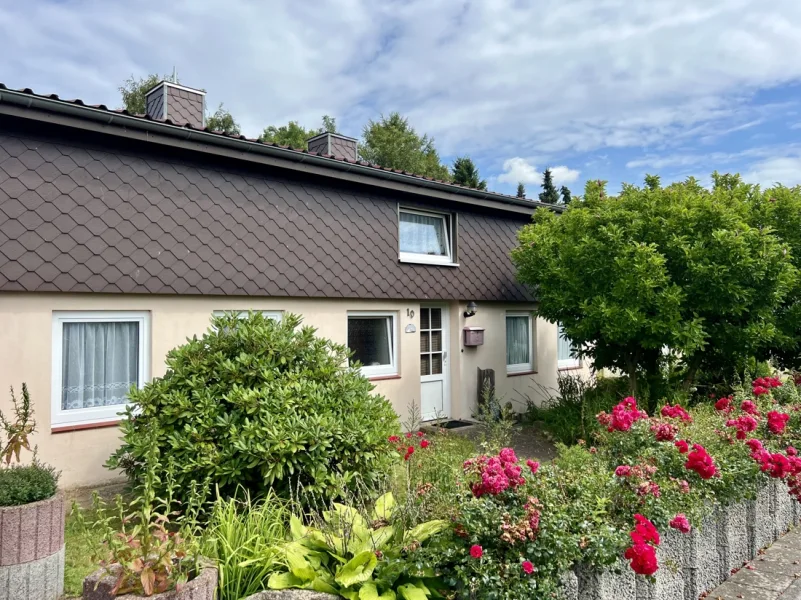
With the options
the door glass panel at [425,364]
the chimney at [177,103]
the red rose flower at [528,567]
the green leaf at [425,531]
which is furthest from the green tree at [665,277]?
the chimney at [177,103]

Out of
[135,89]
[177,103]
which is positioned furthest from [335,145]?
[135,89]

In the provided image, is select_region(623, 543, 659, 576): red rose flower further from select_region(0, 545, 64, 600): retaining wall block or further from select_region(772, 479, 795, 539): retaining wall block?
select_region(0, 545, 64, 600): retaining wall block

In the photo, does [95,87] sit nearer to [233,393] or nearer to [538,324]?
[538,324]

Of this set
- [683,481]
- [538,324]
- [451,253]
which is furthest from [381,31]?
[683,481]

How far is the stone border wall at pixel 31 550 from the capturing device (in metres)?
3.31

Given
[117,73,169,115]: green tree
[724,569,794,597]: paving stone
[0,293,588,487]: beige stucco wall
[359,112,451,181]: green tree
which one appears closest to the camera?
[724,569,794,597]: paving stone

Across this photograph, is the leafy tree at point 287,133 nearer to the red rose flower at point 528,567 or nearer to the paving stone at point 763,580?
the paving stone at point 763,580

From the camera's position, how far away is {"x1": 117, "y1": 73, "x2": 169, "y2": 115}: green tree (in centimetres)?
2415

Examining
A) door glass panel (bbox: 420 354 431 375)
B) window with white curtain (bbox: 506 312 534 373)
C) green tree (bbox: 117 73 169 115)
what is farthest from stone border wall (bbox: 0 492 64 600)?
green tree (bbox: 117 73 169 115)

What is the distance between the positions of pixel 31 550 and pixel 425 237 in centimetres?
810

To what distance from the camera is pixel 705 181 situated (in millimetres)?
10211

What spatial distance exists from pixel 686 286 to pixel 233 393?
668cm

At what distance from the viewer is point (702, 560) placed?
12.9 feet

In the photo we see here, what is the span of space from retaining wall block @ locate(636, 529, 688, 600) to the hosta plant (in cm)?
128
